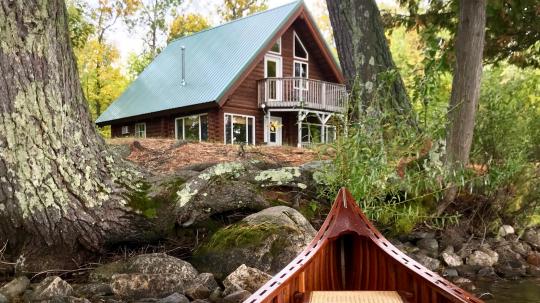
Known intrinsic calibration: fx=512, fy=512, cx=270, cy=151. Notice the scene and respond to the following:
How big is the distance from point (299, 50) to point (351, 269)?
61.7 feet

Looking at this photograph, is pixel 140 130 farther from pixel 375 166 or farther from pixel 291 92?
pixel 375 166

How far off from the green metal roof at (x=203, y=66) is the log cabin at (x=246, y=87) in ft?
0.17

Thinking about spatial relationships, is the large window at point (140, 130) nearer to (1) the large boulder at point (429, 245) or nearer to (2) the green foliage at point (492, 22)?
(2) the green foliage at point (492, 22)

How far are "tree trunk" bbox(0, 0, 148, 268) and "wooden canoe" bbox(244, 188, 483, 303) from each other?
237cm

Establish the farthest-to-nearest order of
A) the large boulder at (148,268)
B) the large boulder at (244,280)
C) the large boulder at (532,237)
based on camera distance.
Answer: the large boulder at (532,237)
the large boulder at (148,268)
the large boulder at (244,280)

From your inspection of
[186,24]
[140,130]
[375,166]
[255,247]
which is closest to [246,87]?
[140,130]

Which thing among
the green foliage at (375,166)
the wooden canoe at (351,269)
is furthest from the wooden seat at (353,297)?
the green foliage at (375,166)

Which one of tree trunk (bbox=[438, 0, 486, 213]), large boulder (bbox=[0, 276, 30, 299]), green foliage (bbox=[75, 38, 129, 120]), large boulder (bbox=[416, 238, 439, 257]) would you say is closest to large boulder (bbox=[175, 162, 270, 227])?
large boulder (bbox=[0, 276, 30, 299])

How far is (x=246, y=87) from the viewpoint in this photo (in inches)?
778

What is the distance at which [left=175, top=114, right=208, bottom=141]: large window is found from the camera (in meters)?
19.6

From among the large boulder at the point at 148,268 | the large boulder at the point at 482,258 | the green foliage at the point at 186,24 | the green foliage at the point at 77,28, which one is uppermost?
the green foliage at the point at 186,24

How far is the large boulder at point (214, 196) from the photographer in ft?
18.2

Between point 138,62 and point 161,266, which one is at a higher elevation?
point 138,62

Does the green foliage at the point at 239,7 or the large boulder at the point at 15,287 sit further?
the green foliage at the point at 239,7
